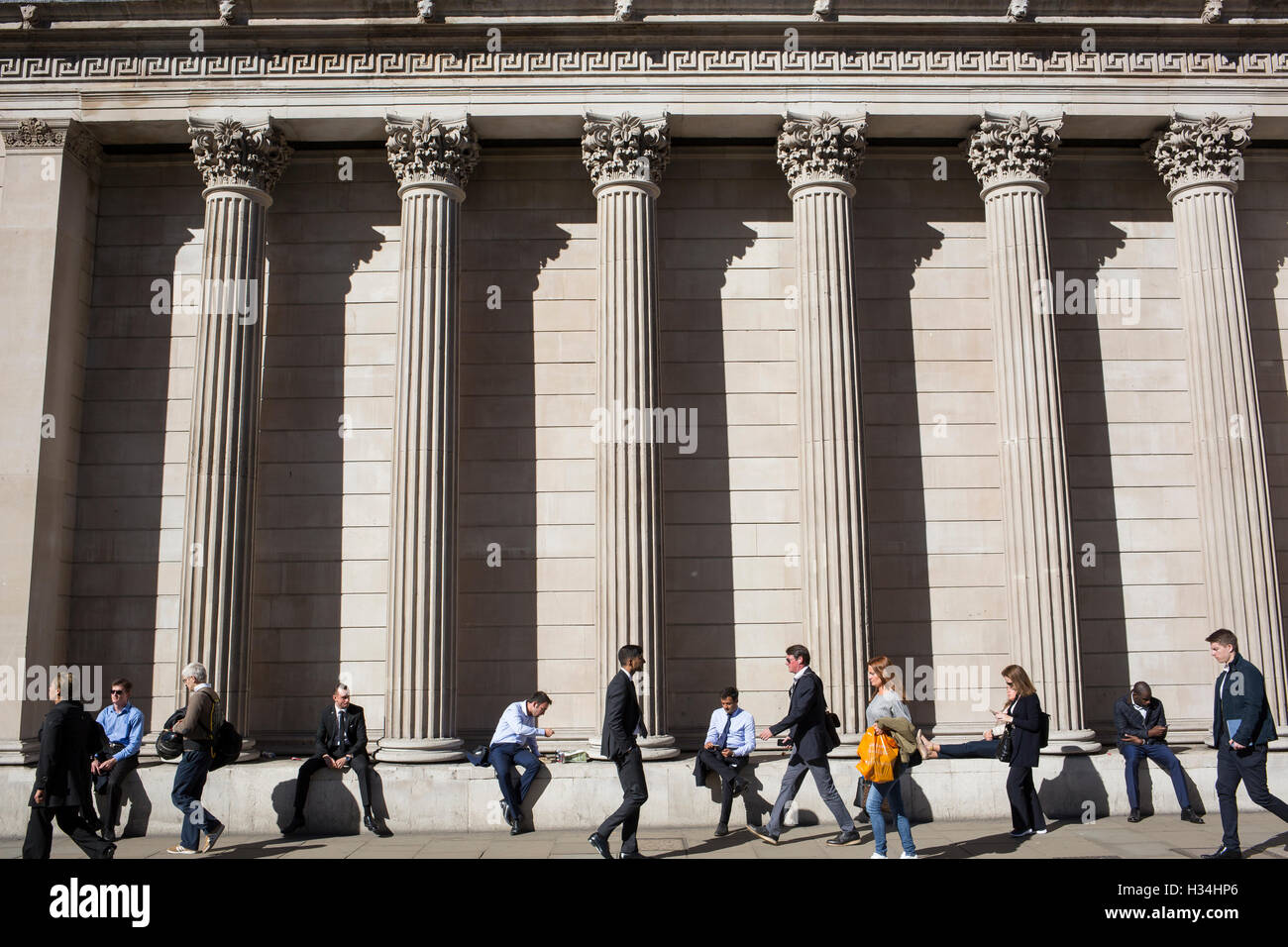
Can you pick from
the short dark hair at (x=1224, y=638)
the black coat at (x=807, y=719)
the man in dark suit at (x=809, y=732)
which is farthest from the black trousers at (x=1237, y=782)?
the black coat at (x=807, y=719)

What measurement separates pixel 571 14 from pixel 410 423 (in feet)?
26.4

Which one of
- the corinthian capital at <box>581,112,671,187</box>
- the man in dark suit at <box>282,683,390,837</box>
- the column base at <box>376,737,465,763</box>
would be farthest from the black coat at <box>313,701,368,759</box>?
the corinthian capital at <box>581,112,671,187</box>

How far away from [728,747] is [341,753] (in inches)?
225

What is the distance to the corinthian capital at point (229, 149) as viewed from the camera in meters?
17.6

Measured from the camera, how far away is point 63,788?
36.8ft

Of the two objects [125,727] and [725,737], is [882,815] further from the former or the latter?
[125,727]

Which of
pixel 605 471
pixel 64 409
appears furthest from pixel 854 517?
pixel 64 409

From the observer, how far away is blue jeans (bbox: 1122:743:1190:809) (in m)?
15.0

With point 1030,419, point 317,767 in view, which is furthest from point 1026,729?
point 317,767

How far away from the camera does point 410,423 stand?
1691cm

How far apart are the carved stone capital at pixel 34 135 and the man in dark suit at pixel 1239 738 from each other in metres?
20.0

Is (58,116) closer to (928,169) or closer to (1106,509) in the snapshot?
(928,169)

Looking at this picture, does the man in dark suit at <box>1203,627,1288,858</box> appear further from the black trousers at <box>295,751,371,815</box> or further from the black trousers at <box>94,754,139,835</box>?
the black trousers at <box>94,754,139,835</box>

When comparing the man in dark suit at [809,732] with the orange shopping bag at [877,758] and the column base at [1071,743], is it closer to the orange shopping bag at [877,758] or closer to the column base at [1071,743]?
the orange shopping bag at [877,758]
